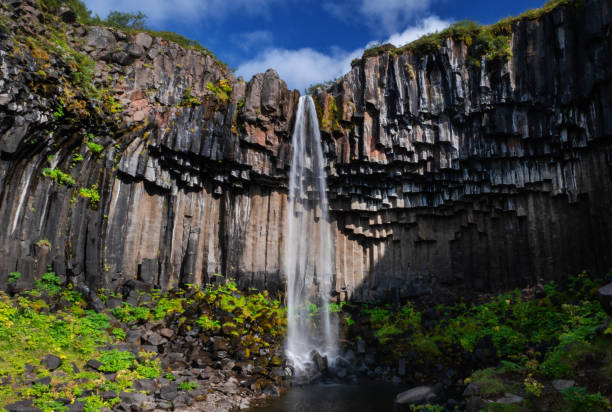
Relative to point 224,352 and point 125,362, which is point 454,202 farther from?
point 125,362

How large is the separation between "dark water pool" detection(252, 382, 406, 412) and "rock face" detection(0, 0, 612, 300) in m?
7.62

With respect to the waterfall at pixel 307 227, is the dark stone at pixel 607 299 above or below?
below

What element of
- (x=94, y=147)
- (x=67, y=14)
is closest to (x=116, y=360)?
(x=94, y=147)

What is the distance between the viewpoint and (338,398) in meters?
13.5

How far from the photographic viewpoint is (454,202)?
22062 mm

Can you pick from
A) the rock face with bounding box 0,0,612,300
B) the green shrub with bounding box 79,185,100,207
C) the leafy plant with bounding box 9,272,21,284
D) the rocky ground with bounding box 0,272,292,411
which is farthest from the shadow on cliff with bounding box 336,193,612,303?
the leafy plant with bounding box 9,272,21,284

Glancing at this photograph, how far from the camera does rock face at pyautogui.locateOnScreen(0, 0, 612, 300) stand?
16.2 metres

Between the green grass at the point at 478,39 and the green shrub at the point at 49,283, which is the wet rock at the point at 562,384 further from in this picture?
the green grass at the point at 478,39

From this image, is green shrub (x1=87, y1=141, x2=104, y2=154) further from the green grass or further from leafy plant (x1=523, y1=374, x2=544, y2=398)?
leafy plant (x1=523, y1=374, x2=544, y2=398)

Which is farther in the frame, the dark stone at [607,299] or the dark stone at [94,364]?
the dark stone at [94,364]

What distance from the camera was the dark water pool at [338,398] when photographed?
12270 millimetres

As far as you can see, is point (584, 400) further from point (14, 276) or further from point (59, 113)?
point (59, 113)

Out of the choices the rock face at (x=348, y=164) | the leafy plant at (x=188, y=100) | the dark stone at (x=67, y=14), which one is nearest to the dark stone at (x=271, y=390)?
the rock face at (x=348, y=164)

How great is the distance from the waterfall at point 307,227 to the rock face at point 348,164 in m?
0.62
